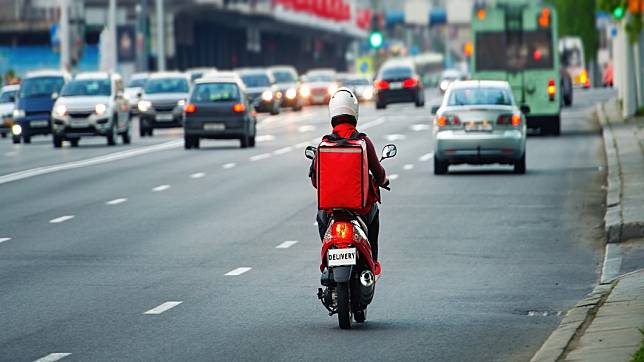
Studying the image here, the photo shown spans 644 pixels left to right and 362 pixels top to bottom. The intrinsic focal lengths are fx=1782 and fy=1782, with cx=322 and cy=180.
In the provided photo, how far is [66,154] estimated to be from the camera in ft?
135

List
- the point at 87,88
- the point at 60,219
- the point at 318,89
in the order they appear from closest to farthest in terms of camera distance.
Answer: the point at 60,219
the point at 87,88
the point at 318,89

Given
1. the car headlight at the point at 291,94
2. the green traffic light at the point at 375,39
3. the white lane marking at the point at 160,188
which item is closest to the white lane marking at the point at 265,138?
the white lane marking at the point at 160,188

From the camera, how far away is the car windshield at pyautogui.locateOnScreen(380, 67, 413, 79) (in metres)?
72.9

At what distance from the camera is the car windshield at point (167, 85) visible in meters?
55.2

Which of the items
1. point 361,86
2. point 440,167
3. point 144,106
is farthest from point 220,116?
point 361,86

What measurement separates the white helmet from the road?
1443 mm

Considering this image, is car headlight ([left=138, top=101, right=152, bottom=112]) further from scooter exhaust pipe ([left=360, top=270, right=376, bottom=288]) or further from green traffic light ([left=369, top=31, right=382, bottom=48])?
scooter exhaust pipe ([left=360, top=270, right=376, bottom=288])

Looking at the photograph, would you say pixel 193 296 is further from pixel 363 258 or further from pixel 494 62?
pixel 494 62

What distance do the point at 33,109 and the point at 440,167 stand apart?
73.2 ft

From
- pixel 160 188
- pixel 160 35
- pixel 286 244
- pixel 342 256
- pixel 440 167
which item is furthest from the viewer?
pixel 160 35

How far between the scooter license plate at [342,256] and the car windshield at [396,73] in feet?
201

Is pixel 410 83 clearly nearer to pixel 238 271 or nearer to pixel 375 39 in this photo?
pixel 375 39

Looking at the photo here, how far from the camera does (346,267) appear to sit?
11.6m

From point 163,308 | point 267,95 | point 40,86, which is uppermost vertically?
point 40,86
